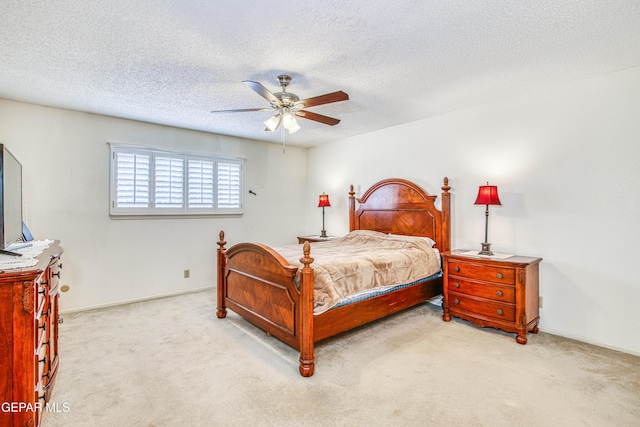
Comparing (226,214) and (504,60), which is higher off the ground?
(504,60)

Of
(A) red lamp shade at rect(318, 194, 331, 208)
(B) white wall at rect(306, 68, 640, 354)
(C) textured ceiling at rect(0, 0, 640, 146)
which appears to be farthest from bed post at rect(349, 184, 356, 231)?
(C) textured ceiling at rect(0, 0, 640, 146)

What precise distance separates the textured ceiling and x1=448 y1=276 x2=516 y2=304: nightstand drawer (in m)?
2.03

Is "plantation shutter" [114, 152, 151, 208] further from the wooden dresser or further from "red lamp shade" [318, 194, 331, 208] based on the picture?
the wooden dresser

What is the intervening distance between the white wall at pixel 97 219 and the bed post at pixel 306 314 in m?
3.01

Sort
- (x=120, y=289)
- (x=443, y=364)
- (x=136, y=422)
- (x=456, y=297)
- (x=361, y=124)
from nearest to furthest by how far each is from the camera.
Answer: (x=136, y=422) < (x=443, y=364) < (x=456, y=297) < (x=120, y=289) < (x=361, y=124)

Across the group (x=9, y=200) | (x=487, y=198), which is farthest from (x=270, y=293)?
(x=487, y=198)

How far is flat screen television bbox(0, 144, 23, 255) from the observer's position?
1701 mm

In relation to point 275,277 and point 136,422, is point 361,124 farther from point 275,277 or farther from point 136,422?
point 136,422

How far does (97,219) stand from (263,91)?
3089 mm

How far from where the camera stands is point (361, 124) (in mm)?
4586

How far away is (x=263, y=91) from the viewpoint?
248cm

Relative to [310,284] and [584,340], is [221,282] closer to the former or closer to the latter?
[310,284]

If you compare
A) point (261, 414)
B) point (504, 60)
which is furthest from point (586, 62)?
point (261, 414)

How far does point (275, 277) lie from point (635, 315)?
Result: 3.19 metres
